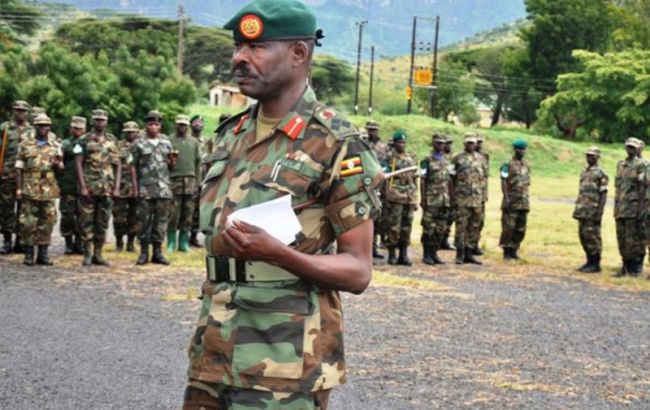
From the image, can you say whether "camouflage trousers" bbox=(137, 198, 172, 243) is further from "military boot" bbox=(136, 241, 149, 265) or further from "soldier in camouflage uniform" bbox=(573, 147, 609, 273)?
"soldier in camouflage uniform" bbox=(573, 147, 609, 273)

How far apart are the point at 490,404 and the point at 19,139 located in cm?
868

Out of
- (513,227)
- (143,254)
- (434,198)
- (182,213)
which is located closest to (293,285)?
A: (143,254)

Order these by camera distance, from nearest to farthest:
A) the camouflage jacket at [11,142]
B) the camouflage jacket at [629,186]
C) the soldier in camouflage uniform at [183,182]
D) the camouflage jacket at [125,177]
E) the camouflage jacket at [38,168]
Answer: the camouflage jacket at [38,168] < the camouflage jacket at [11,142] < the camouflage jacket at [125,177] < the soldier in camouflage uniform at [183,182] < the camouflage jacket at [629,186]

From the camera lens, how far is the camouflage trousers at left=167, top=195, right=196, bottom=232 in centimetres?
1473

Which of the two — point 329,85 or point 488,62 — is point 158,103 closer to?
point 329,85

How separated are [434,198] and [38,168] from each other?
5.79 m

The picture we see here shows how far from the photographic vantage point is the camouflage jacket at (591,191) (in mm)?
15617

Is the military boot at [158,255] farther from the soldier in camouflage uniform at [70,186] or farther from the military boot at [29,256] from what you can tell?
the military boot at [29,256]

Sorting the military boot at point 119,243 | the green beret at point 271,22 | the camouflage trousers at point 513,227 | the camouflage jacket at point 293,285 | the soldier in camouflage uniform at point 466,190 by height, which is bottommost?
the military boot at point 119,243

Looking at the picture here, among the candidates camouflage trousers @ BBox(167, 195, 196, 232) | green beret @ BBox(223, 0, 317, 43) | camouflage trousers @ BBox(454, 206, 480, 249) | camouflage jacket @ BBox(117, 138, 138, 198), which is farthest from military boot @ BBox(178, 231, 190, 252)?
green beret @ BBox(223, 0, 317, 43)

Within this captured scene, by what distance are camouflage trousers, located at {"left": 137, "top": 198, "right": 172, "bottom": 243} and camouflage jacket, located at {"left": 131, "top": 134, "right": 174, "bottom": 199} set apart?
0.11 meters

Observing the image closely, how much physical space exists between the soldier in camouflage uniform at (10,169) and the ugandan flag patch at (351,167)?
11111 millimetres

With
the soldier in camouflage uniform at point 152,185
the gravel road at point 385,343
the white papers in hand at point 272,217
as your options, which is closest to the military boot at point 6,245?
the gravel road at point 385,343

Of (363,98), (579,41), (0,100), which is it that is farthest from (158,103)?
(363,98)
